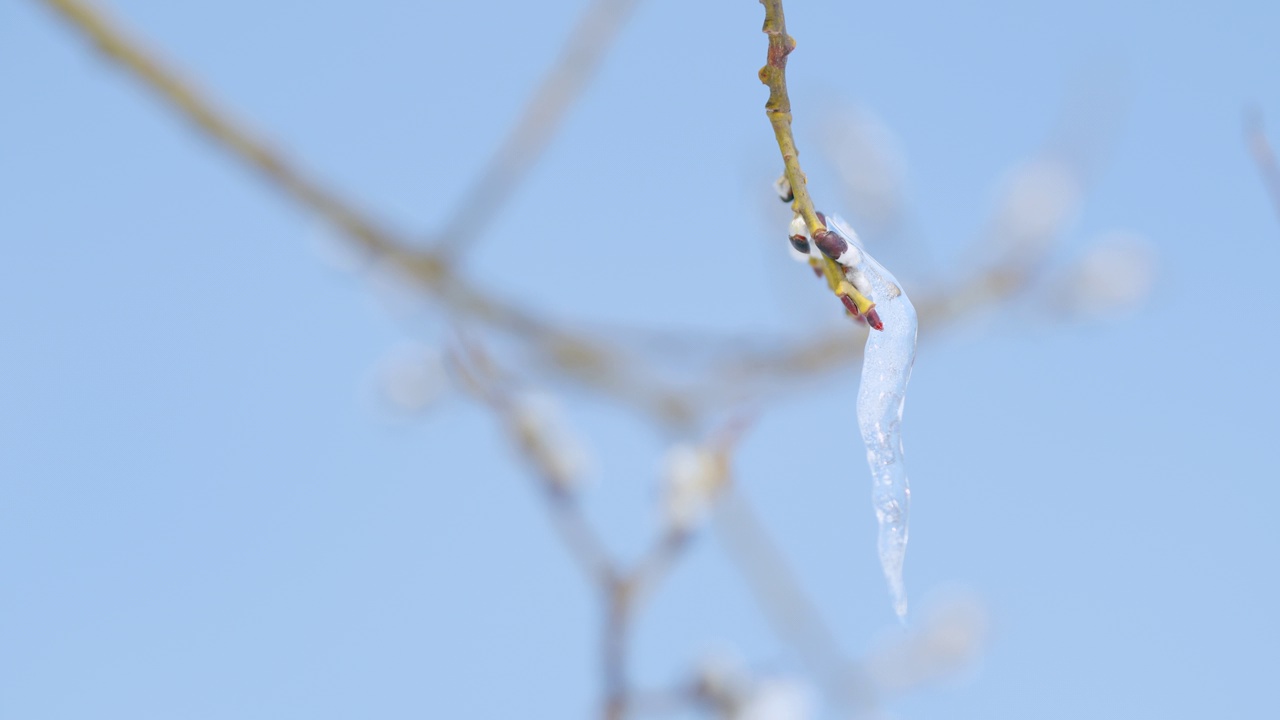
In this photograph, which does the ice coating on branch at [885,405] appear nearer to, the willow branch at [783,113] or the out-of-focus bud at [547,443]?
the willow branch at [783,113]

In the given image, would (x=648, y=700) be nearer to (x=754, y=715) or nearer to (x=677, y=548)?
(x=677, y=548)

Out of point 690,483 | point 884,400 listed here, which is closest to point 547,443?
point 690,483

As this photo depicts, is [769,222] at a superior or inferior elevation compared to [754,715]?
superior

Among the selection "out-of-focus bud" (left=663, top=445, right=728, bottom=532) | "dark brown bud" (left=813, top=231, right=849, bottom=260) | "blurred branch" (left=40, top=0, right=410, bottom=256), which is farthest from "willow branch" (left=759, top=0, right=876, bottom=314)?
"out-of-focus bud" (left=663, top=445, right=728, bottom=532)

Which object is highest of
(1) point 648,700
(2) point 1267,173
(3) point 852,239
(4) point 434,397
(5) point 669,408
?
(4) point 434,397

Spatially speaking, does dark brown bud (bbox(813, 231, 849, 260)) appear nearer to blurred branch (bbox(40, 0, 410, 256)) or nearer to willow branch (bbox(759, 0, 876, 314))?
willow branch (bbox(759, 0, 876, 314))

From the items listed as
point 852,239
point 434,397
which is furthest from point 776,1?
point 434,397

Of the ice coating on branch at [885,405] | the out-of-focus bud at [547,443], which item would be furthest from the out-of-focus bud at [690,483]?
the ice coating on branch at [885,405]
